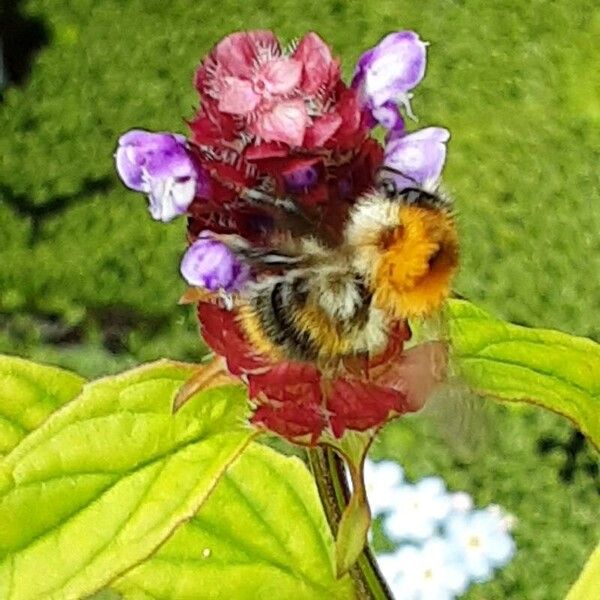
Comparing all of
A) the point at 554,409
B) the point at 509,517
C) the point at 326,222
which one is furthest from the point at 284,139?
the point at 509,517

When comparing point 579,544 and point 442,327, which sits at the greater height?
point 442,327

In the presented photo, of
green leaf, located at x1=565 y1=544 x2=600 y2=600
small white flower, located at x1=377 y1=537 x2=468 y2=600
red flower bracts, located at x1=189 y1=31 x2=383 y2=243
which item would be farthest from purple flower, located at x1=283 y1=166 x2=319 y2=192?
small white flower, located at x1=377 y1=537 x2=468 y2=600

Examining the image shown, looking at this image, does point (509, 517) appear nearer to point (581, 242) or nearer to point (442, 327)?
point (581, 242)

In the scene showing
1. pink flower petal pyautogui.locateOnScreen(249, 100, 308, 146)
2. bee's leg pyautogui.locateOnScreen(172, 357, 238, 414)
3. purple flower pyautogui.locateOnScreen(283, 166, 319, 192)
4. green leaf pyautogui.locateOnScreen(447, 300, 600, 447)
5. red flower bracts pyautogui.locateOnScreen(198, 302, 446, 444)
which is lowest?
green leaf pyautogui.locateOnScreen(447, 300, 600, 447)

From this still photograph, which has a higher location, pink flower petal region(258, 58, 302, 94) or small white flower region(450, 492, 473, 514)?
pink flower petal region(258, 58, 302, 94)

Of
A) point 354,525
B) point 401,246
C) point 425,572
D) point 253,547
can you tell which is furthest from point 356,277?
point 425,572

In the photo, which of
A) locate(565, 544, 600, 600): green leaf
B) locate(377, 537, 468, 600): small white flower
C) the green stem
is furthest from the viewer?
locate(377, 537, 468, 600): small white flower

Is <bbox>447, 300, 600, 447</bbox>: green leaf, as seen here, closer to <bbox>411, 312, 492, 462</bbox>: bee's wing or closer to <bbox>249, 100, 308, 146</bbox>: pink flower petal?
<bbox>411, 312, 492, 462</bbox>: bee's wing
